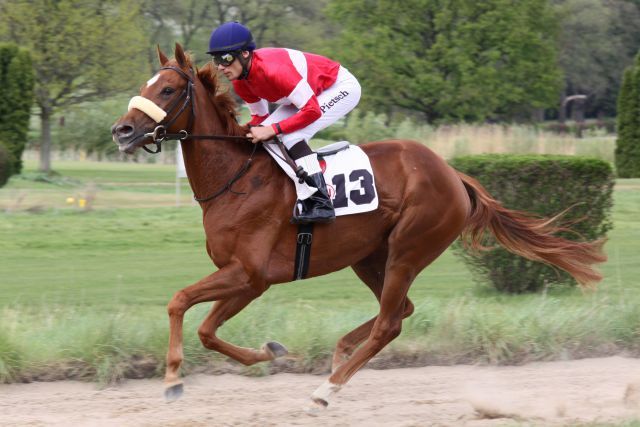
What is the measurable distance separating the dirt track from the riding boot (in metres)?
1.10

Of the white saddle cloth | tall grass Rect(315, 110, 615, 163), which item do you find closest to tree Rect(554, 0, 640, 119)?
tall grass Rect(315, 110, 615, 163)

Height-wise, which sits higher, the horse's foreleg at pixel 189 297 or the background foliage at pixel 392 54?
the background foliage at pixel 392 54

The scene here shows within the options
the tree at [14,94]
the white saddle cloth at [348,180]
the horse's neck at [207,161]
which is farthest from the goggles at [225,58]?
the tree at [14,94]

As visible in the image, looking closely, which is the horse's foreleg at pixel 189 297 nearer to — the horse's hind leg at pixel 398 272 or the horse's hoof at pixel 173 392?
the horse's hoof at pixel 173 392

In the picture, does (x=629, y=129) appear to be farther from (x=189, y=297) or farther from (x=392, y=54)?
(x=189, y=297)

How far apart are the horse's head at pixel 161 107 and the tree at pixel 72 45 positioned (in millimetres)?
20147

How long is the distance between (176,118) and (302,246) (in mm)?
1023

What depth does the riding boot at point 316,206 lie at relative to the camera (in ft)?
18.2

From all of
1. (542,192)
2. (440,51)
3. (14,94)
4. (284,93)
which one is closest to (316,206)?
(284,93)

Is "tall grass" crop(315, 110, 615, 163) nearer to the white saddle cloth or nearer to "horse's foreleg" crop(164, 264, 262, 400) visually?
the white saddle cloth

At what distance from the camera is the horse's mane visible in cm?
568

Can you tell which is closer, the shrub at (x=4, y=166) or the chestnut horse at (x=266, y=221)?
the chestnut horse at (x=266, y=221)

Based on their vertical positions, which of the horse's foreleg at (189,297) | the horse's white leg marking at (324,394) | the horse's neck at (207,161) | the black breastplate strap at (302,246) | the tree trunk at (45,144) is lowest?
the tree trunk at (45,144)

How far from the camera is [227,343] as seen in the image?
5.53 metres
